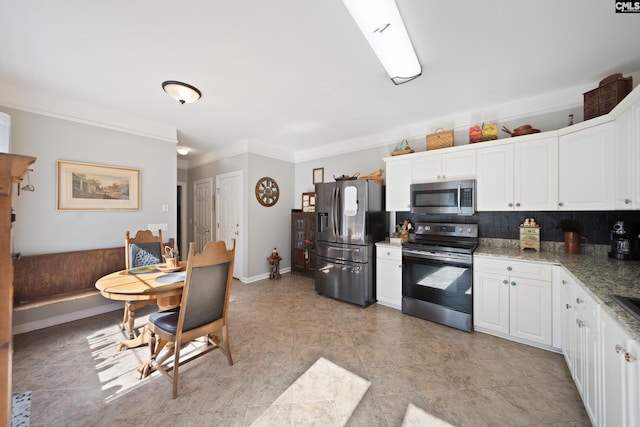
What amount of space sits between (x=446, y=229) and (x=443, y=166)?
0.83m

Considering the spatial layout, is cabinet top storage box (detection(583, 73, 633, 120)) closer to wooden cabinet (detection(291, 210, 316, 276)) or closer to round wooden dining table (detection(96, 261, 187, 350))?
wooden cabinet (detection(291, 210, 316, 276))

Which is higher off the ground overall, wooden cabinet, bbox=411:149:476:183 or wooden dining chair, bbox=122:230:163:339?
wooden cabinet, bbox=411:149:476:183

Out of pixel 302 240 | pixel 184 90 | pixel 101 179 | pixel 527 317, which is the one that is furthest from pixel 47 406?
pixel 527 317

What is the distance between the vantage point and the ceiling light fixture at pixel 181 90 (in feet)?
7.80

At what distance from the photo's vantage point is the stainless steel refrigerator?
333cm

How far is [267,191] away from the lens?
15.7ft

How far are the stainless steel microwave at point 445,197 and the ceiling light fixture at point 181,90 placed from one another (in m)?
2.83

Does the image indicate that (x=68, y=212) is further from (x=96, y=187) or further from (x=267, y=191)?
(x=267, y=191)

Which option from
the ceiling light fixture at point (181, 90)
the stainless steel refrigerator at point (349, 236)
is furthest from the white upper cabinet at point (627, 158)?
the ceiling light fixture at point (181, 90)

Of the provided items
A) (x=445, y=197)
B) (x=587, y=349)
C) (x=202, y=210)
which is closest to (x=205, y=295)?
(x=587, y=349)

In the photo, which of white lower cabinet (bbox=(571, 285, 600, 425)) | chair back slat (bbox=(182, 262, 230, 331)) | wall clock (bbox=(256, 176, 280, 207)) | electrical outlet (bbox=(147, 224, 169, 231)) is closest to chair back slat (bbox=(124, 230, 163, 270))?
electrical outlet (bbox=(147, 224, 169, 231))

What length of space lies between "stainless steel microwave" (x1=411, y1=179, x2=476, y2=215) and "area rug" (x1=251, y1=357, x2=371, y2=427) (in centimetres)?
213

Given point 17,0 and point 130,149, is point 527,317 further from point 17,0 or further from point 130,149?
point 130,149

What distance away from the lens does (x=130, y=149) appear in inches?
133
